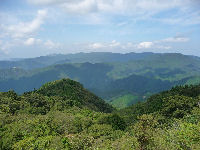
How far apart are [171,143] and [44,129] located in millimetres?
31565

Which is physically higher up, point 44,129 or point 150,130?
point 150,130

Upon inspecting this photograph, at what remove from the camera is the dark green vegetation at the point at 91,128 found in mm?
23797

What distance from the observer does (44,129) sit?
45.3 m

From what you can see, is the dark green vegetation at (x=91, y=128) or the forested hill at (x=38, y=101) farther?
the forested hill at (x=38, y=101)

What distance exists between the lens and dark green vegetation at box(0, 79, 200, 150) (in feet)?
78.1

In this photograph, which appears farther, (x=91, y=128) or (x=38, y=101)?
(x=38, y=101)

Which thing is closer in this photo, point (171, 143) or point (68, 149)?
point (171, 143)

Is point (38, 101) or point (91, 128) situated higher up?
point (38, 101)

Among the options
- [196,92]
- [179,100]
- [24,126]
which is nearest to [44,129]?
[24,126]

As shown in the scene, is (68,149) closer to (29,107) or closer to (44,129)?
(44,129)

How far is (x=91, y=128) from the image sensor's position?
163 ft

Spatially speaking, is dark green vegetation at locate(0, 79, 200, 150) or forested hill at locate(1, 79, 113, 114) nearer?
dark green vegetation at locate(0, 79, 200, 150)

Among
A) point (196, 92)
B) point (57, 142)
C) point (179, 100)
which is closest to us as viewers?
point (57, 142)

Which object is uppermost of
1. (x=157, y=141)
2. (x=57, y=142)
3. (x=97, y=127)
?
(x=157, y=141)
